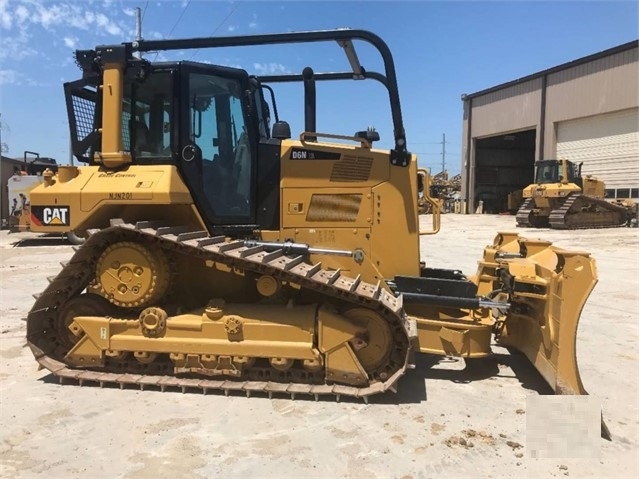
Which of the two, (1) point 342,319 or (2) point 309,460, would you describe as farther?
(1) point 342,319

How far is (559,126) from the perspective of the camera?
32.2 metres

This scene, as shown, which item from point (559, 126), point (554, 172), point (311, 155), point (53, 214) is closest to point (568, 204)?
point (554, 172)

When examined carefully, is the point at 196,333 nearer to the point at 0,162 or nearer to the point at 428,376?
the point at 428,376

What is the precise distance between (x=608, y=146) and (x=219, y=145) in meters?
30.0

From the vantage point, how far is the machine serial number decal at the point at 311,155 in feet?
16.4

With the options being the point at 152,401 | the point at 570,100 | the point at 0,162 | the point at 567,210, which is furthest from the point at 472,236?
the point at 0,162

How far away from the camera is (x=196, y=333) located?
4488 millimetres

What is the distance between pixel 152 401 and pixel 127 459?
36.3 inches

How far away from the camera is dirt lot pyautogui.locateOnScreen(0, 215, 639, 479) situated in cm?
324

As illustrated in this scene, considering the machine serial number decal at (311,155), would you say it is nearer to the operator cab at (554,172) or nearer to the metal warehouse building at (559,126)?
the operator cab at (554,172)

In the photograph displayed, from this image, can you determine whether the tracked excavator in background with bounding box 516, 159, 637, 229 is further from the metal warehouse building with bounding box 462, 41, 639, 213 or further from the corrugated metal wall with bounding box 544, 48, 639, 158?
the corrugated metal wall with bounding box 544, 48, 639, 158

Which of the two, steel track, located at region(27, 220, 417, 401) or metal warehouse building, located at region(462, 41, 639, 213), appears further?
metal warehouse building, located at region(462, 41, 639, 213)

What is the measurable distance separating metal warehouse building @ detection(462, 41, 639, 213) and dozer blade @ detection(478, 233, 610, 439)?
1067 inches

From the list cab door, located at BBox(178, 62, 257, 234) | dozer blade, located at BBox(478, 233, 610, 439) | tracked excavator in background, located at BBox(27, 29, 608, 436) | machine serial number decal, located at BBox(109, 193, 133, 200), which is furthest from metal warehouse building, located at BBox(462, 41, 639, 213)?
machine serial number decal, located at BBox(109, 193, 133, 200)
